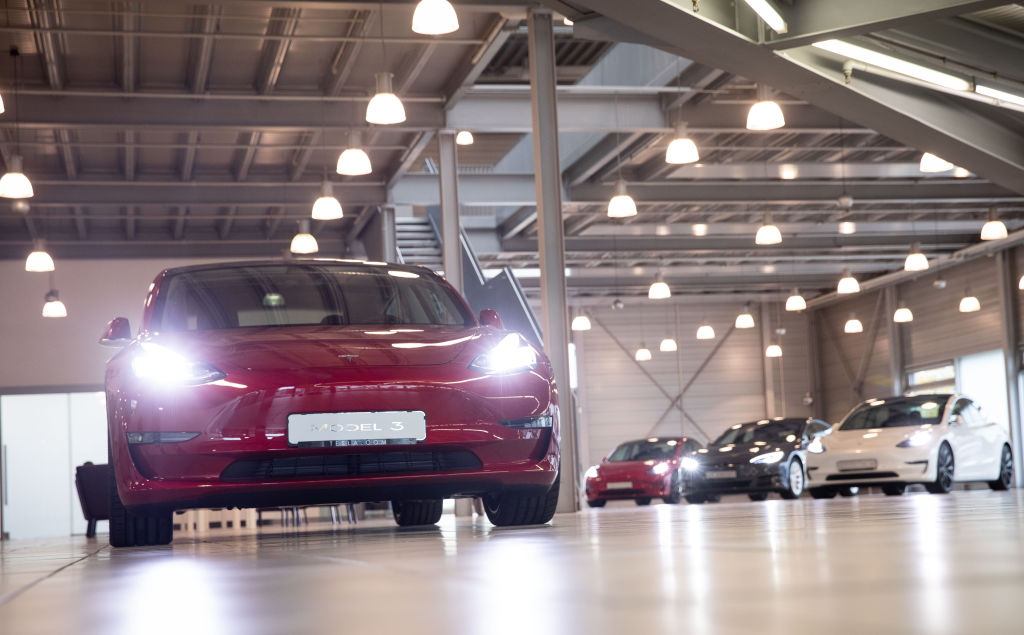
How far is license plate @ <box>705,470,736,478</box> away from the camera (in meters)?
18.2

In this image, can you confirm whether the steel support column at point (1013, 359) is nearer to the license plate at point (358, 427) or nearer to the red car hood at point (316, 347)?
the red car hood at point (316, 347)

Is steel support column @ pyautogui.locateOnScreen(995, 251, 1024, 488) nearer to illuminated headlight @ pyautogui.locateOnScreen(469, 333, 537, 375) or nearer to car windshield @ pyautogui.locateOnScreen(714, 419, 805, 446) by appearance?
car windshield @ pyautogui.locateOnScreen(714, 419, 805, 446)

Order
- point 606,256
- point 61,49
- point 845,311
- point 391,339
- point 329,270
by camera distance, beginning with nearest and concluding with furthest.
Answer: point 391,339 → point 329,270 → point 61,49 → point 606,256 → point 845,311

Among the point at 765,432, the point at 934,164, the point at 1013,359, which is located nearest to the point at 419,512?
the point at 934,164

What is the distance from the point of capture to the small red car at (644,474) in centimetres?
2283

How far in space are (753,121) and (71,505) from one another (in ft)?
60.6

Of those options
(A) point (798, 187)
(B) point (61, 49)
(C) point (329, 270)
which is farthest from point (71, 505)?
(C) point (329, 270)

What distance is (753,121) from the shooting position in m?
11.8

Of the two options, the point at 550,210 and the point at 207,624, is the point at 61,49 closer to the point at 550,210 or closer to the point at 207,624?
the point at 550,210

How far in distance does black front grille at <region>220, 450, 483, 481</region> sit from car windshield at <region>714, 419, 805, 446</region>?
14.0 m

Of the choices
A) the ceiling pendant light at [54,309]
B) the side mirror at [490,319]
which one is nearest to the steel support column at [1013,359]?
the ceiling pendant light at [54,309]

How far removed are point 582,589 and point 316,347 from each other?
3.22 meters

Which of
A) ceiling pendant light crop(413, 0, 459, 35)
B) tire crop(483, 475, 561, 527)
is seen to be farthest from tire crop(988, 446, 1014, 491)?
tire crop(483, 475, 561, 527)

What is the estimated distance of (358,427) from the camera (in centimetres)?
493
